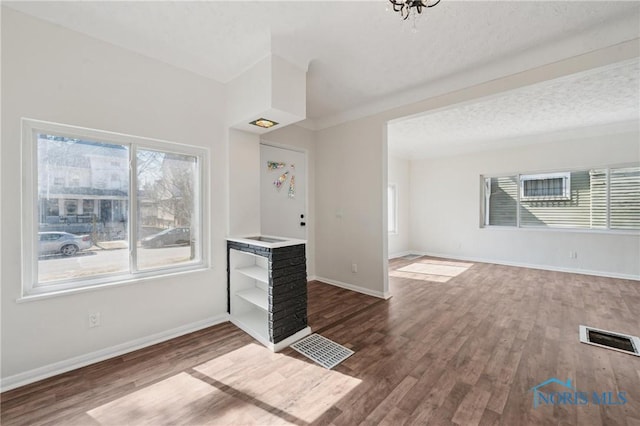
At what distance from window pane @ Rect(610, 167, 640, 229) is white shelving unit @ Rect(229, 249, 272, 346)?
6.62 metres

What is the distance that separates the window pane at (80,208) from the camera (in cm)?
215

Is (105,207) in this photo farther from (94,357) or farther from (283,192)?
(283,192)

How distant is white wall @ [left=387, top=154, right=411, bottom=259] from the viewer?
7.01 m

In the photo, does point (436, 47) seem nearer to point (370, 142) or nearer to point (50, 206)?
point (370, 142)

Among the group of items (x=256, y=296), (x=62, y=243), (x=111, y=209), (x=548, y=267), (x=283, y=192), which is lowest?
(x=548, y=267)

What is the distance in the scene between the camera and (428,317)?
3.18 meters

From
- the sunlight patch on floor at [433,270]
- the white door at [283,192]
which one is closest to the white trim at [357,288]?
the white door at [283,192]

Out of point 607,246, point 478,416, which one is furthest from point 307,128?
point 607,246

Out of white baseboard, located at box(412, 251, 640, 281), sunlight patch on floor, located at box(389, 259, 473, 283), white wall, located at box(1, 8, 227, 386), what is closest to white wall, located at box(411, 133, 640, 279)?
white baseboard, located at box(412, 251, 640, 281)

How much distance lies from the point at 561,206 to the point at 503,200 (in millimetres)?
1038

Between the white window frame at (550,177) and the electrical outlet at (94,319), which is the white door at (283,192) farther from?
the white window frame at (550,177)

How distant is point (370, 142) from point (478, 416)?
3.33m

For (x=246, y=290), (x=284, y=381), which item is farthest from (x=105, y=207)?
(x=284, y=381)

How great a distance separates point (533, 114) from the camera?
4309 millimetres
